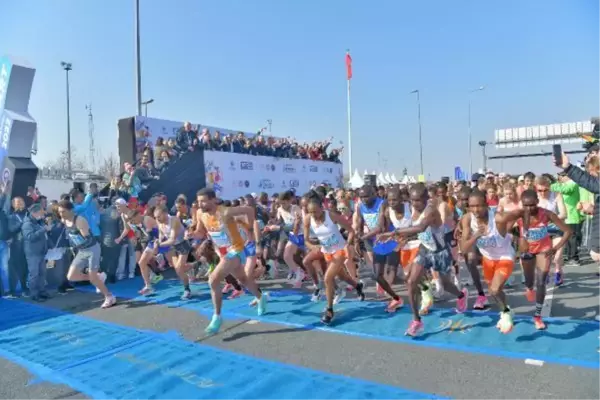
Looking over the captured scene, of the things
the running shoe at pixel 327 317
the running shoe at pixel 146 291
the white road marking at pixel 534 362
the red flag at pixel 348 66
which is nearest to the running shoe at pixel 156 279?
the running shoe at pixel 146 291

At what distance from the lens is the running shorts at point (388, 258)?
20.5 feet

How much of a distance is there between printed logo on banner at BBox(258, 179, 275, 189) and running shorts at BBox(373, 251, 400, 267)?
10822mm

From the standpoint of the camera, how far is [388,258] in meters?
6.30

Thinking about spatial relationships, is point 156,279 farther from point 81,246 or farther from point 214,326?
point 214,326

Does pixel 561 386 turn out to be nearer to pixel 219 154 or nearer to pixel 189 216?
pixel 189 216

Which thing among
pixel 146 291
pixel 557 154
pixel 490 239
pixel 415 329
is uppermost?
pixel 557 154

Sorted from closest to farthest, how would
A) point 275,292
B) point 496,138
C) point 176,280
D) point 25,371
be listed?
point 25,371 → point 275,292 → point 176,280 → point 496,138

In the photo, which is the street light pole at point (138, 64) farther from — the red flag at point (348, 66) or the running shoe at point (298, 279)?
the red flag at point (348, 66)

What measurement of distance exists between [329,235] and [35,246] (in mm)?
5986

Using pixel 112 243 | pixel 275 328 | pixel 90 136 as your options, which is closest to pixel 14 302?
pixel 112 243

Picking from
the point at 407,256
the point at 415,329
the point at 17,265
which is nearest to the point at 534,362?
the point at 415,329

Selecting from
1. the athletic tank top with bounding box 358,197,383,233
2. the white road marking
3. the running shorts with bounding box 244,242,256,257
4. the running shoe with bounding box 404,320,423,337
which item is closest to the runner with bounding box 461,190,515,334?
the white road marking

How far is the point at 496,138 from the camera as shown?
4466cm

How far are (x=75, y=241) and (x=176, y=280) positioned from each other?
107 inches
